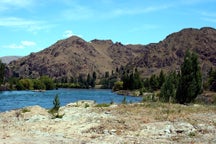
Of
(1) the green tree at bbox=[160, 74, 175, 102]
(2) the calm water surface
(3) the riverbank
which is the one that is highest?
(1) the green tree at bbox=[160, 74, 175, 102]

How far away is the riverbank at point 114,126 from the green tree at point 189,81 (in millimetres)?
34046

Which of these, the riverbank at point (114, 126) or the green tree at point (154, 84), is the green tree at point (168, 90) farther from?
the green tree at point (154, 84)

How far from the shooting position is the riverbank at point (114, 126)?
22.0 meters

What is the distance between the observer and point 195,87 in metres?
64.8

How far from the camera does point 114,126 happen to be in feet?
81.8

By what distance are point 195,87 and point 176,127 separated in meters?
42.2

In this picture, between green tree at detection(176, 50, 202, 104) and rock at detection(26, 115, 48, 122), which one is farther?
green tree at detection(176, 50, 202, 104)

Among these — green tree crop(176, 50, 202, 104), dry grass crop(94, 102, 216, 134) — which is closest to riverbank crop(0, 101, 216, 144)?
dry grass crop(94, 102, 216, 134)

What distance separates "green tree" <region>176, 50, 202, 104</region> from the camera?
64688 millimetres

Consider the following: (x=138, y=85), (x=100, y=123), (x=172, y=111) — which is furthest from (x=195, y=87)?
(x=138, y=85)

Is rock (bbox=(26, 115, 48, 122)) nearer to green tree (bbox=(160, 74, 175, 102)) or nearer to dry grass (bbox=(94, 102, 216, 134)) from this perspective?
dry grass (bbox=(94, 102, 216, 134))

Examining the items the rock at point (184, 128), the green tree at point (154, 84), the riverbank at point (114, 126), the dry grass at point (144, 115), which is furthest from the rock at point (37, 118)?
the green tree at point (154, 84)

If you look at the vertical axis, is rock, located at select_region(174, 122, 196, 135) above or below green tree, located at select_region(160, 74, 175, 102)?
below

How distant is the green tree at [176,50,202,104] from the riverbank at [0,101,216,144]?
34.0 metres
